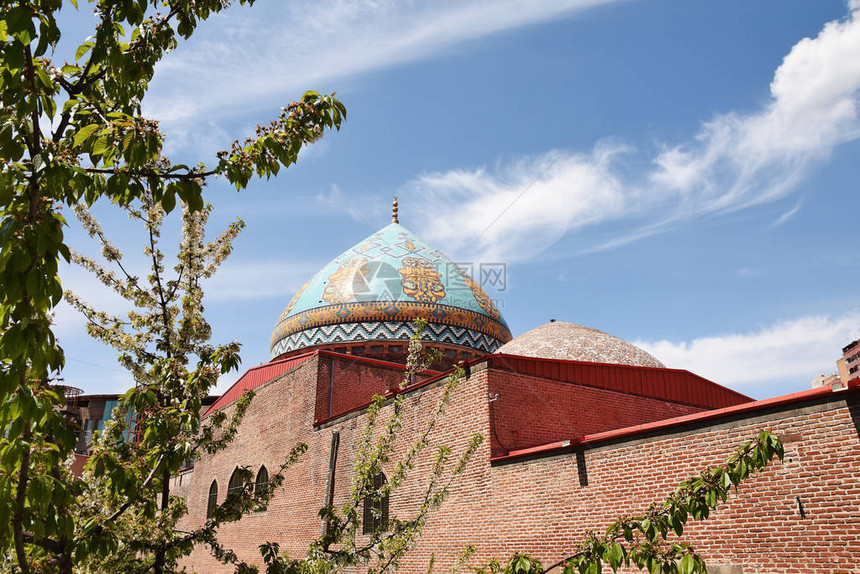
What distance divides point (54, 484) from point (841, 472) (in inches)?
227

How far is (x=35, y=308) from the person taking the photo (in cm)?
187

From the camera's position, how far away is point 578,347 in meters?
12.5

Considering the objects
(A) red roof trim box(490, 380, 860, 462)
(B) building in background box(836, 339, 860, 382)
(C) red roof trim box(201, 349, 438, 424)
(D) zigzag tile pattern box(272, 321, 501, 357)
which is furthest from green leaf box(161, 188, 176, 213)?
(B) building in background box(836, 339, 860, 382)

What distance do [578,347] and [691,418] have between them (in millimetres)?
5791

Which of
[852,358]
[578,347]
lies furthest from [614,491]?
[852,358]

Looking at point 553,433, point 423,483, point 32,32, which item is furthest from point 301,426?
point 32,32

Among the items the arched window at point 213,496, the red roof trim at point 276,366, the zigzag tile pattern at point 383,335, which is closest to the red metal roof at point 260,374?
the red roof trim at point 276,366

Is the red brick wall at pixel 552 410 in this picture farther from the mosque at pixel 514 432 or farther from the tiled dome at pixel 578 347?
the tiled dome at pixel 578 347

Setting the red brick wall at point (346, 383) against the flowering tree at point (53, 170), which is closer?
the flowering tree at point (53, 170)

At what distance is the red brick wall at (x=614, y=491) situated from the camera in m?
5.46

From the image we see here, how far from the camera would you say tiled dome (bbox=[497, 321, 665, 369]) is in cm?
1236

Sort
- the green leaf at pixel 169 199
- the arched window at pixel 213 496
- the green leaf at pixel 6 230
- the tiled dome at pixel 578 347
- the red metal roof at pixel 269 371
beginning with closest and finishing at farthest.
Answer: the green leaf at pixel 6 230, the green leaf at pixel 169 199, the tiled dome at pixel 578 347, the red metal roof at pixel 269 371, the arched window at pixel 213 496

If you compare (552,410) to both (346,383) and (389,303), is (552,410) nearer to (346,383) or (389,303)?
(346,383)

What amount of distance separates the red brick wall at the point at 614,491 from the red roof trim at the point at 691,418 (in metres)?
0.09
